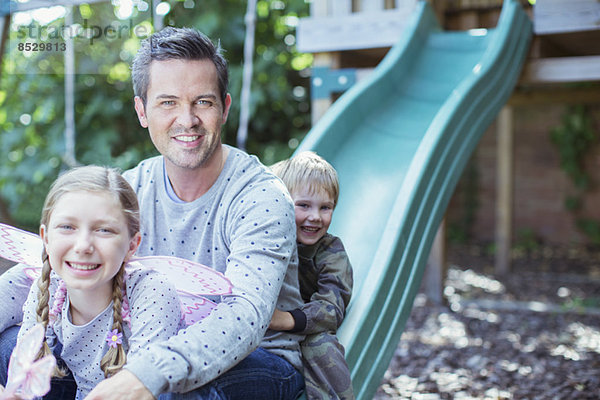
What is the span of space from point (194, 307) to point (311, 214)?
0.53 m

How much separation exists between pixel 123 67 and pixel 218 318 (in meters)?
6.04

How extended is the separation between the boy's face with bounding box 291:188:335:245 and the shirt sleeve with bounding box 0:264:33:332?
747 millimetres

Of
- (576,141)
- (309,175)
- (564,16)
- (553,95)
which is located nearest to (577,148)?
(576,141)

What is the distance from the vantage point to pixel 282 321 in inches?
59.6

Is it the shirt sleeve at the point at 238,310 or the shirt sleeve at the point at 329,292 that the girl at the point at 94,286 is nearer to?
the shirt sleeve at the point at 238,310

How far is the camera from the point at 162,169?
65.8 inches

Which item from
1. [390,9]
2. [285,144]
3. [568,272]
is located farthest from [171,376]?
[568,272]

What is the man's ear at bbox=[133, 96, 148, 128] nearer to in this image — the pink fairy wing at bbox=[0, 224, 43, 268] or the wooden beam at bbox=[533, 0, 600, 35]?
the pink fairy wing at bbox=[0, 224, 43, 268]

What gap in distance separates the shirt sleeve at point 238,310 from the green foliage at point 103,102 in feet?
15.4

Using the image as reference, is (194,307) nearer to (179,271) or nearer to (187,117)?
(179,271)

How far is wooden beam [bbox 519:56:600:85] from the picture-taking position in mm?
3807

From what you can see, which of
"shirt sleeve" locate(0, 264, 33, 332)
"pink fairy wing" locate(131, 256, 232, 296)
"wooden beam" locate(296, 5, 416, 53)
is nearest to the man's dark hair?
"pink fairy wing" locate(131, 256, 232, 296)

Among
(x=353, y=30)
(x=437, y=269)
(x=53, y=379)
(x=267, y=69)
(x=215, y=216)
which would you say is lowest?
(x=437, y=269)

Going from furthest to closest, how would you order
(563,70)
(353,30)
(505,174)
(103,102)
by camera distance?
(103,102), (505,174), (353,30), (563,70)
